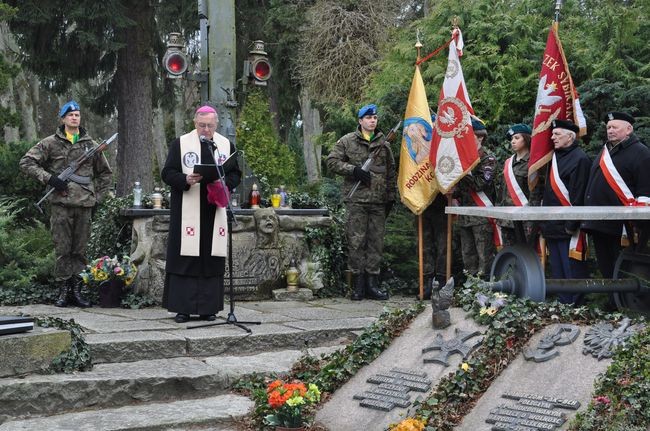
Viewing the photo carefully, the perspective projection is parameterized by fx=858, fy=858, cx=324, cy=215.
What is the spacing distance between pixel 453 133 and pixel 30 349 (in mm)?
4916

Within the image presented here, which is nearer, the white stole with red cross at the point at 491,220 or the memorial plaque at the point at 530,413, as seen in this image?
the memorial plaque at the point at 530,413

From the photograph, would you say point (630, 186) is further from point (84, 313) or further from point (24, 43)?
point (24, 43)

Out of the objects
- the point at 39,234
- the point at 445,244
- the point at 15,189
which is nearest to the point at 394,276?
the point at 445,244

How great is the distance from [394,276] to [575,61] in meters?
3.26

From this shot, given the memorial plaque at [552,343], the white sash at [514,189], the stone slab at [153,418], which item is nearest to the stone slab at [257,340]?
the stone slab at [153,418]

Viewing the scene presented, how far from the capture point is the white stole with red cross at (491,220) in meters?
8.57

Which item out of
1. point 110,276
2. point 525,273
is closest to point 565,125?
point 525,273

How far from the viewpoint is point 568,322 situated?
476cm

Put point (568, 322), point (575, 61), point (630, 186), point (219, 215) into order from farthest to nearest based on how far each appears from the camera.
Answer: point (575, 61)
point (219, 215)
point (630, 186)
point (568, 322)

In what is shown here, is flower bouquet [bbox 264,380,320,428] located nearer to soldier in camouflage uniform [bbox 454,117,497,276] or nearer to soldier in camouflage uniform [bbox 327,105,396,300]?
soldier in camouflage uniform [bbox 454,117,497,276]

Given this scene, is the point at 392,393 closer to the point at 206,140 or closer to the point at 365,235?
the point at 206,140

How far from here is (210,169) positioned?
23.0ft

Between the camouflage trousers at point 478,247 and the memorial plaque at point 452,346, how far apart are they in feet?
12.1

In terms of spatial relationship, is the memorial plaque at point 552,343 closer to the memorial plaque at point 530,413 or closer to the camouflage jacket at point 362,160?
the memorial plaque at point 530,413
